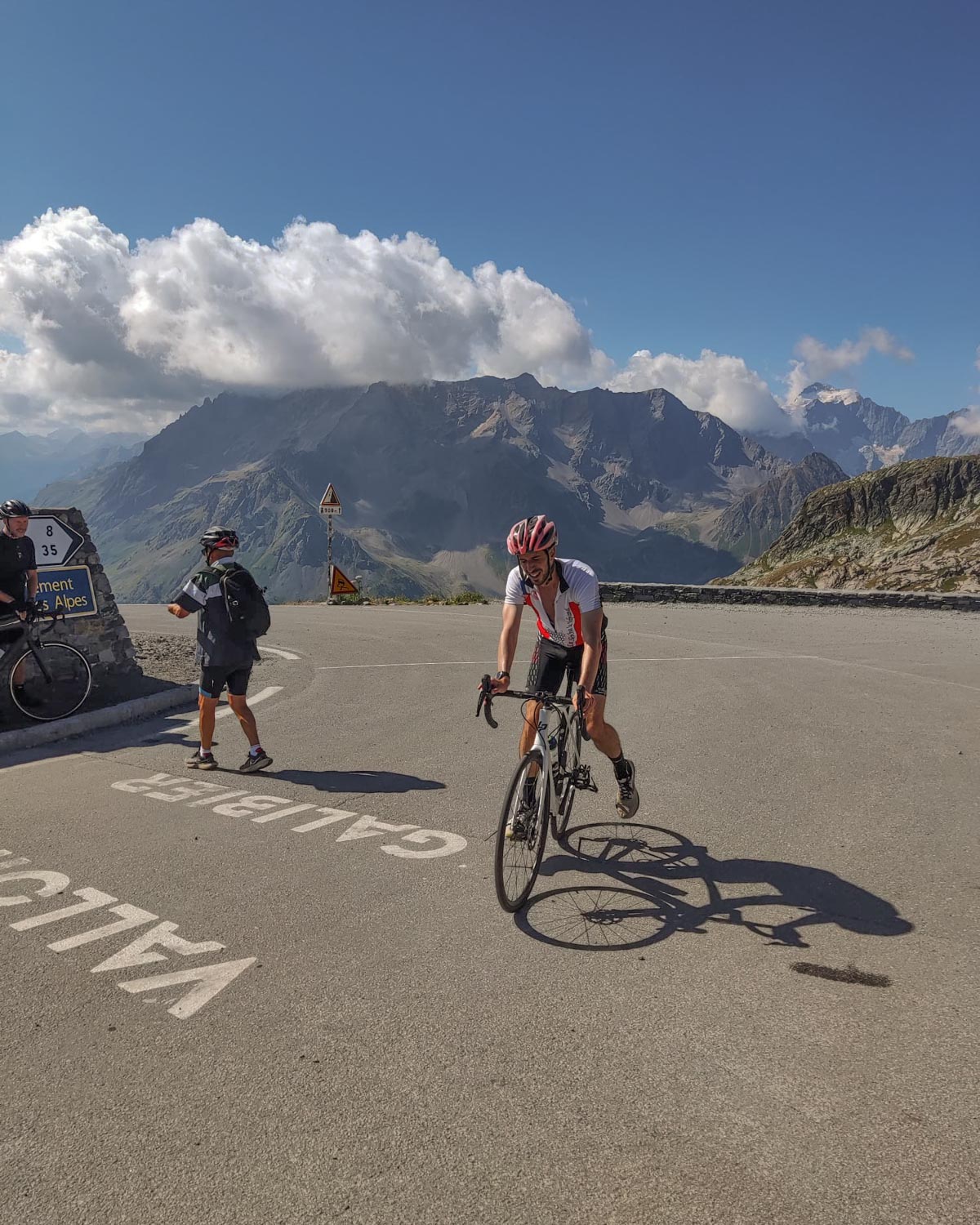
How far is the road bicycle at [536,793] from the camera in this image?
447 centimetres

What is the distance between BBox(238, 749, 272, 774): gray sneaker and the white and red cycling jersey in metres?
3.23

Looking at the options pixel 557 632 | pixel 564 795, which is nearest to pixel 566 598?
pixel 557 632

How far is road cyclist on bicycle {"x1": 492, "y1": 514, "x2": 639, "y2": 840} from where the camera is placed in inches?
202

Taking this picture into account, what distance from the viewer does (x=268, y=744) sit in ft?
27.3

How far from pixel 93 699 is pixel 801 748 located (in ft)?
26.5

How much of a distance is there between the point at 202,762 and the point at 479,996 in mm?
4786

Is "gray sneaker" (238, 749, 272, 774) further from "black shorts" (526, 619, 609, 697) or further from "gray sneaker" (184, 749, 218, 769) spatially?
"black shorts" (526, 619, 609, 697)

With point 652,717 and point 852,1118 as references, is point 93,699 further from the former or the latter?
point 852,1118

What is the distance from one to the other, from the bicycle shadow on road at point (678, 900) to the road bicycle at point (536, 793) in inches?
7.6

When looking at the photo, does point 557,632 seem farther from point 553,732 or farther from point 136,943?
point 136,943

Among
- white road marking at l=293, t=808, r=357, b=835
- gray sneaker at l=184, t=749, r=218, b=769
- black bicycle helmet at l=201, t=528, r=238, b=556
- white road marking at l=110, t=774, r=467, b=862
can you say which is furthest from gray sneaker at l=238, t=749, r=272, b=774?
black bicycle helmet at l=201, t=528, r=238, b=556

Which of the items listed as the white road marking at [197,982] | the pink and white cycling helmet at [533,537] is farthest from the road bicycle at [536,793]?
the white road marking at [197,982]

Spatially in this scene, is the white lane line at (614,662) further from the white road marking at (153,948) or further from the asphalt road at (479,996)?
the white road marking at (153,948)

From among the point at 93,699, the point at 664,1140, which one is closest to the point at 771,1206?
the point at 664,1140
